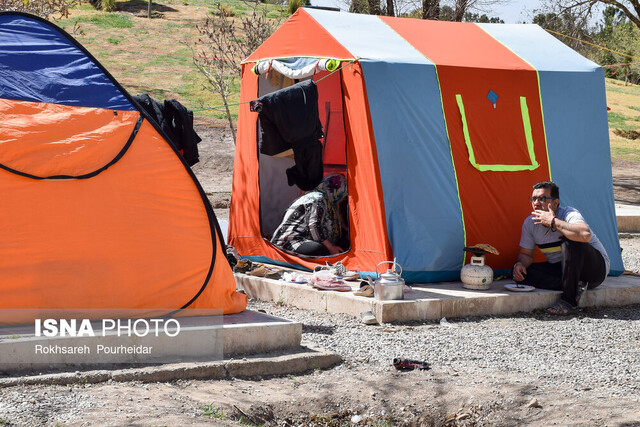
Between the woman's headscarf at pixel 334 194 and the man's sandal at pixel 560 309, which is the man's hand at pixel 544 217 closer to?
the man's sandal at pixel 560 309

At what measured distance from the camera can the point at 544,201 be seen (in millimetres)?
6309

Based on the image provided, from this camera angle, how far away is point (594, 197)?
24.1 ft

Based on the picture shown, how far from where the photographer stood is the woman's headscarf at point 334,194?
7312 mm

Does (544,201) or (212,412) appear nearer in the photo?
(212,412)

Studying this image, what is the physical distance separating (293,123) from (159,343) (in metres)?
3.00

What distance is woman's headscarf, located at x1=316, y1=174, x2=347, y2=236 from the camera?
731 cm

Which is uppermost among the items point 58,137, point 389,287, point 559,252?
point 58,137

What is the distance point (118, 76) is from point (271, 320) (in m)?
21.3

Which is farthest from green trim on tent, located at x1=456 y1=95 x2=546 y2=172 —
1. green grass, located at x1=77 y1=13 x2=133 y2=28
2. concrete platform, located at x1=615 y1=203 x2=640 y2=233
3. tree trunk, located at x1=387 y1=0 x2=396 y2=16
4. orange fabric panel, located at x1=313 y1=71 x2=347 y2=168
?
green grass, located at x1=77 y1=13 x2=133 y2=28

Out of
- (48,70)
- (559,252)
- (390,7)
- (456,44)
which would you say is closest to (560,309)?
(559,252)

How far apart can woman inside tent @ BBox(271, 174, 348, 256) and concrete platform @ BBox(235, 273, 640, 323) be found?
66 centimetres

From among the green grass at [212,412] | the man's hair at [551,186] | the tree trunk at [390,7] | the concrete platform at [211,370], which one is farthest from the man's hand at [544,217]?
the tree trunk at [390,7]

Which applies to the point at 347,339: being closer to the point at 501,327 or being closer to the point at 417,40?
the point at 501,327

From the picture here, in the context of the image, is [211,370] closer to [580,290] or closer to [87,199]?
[87,199]
